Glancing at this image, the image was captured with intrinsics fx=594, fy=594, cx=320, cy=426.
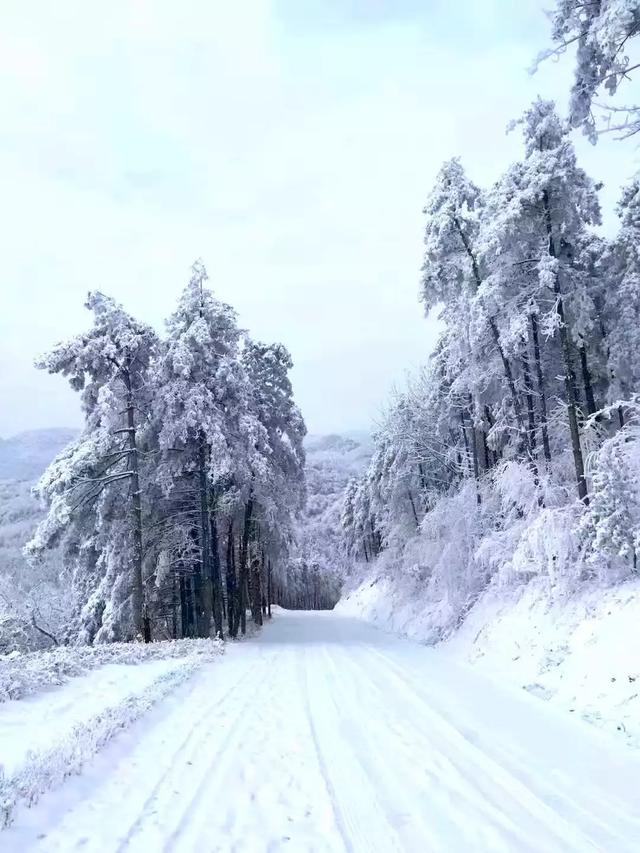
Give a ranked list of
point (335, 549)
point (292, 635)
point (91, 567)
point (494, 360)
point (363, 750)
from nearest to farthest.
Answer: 1. point (363, 750)
2. point (494, 360)
3. point (91, 567)
4. point (292, 635)
5. point (335, 549)

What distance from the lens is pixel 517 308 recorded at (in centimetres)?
1747

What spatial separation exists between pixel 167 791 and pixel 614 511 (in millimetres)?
9670

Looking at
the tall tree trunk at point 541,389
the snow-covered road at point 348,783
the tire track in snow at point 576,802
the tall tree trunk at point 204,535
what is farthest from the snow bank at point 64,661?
the tall tree trunk at point 541,389

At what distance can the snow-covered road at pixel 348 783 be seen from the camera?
15.2ft

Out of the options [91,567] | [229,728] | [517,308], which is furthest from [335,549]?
[229,728]

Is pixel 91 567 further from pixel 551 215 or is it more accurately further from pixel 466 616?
pixel 551 215

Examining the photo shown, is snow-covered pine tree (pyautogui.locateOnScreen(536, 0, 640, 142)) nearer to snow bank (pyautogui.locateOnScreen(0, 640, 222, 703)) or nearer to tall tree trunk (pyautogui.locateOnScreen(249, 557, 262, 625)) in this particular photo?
snow bank (pyautogui.locateOnScreen(0, 640, 222, 703))

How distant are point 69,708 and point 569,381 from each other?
13.3 meters

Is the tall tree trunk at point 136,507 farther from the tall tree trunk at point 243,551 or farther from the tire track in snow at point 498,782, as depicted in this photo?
the tire track in snow at point 498,782

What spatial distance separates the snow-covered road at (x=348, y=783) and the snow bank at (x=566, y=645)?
61cm

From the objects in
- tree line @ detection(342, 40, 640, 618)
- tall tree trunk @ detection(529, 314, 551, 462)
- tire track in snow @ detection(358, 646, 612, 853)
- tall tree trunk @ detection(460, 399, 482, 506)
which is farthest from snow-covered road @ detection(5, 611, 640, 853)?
tall tree trunk @ detection(460, 399, 482, 506)

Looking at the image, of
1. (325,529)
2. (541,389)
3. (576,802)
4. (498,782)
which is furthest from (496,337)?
(325,529)

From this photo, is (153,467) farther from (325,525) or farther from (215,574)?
(325,525)

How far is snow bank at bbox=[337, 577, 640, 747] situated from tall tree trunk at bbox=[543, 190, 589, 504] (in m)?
2.86
